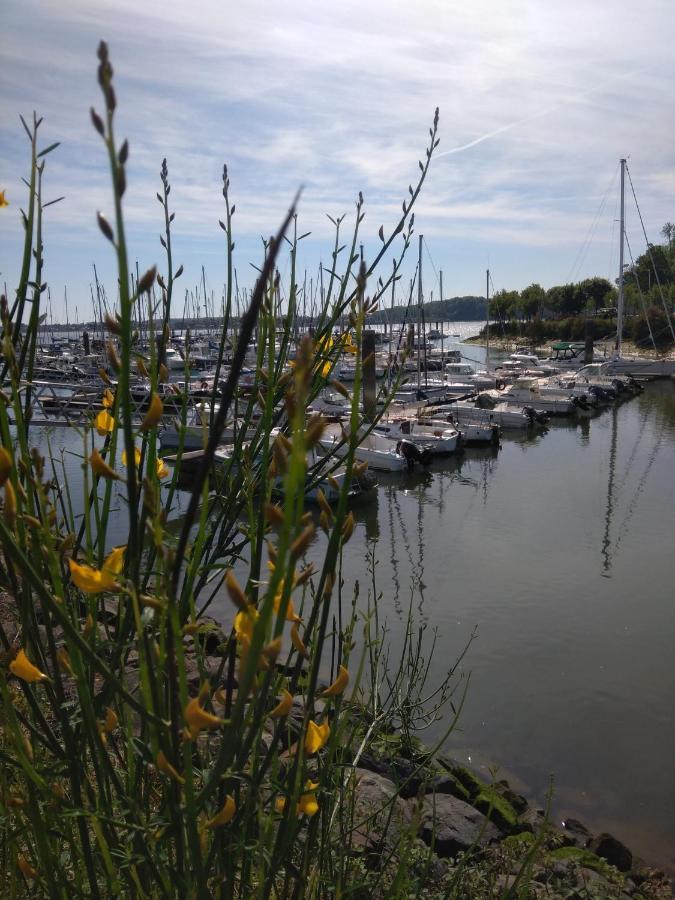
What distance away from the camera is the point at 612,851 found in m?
5.27

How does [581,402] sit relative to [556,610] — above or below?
above

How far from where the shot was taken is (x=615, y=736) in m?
7.06

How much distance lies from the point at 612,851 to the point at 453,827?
132cm

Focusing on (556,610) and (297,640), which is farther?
(556,610)

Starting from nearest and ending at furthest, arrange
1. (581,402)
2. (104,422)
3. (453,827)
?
(104,422) < (453,827) < (581,402)

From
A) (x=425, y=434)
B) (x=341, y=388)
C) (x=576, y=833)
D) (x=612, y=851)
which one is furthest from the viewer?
(x=425, y=434)

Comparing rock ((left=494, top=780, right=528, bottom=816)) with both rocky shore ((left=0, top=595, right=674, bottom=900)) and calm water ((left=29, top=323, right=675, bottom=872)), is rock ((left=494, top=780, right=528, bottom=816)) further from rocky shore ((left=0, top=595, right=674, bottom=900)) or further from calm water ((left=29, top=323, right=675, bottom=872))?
calm water ((left=29, top=323, right=675, bottom=872))

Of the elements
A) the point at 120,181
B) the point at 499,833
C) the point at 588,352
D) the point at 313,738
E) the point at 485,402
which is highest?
the point at 588,352

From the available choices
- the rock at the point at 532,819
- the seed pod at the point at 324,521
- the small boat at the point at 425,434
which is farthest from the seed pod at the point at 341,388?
the small boat at the point at 425,434

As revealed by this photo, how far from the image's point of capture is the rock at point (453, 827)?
463 cm

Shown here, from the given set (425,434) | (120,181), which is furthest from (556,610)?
(425,434)

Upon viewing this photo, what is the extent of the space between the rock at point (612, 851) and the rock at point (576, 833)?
146mm

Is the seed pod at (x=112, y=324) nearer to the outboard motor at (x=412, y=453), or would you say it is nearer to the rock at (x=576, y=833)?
the rock at (x=576, y=833)

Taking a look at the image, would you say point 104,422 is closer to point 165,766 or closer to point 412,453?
point 165,766
